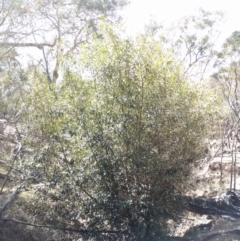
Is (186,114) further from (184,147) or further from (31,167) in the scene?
(31,167)

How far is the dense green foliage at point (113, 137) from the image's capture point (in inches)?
270

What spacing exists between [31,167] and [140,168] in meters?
1.95

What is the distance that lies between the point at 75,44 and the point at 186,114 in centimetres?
717

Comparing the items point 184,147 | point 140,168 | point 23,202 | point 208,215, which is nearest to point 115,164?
point 140,168

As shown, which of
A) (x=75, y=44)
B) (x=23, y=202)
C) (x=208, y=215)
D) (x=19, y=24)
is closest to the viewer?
(x=23, y=202)

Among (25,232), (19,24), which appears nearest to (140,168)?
(25,232)

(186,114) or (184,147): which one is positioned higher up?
(186,114)

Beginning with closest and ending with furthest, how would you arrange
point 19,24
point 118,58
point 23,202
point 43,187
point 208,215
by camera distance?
point 118,58 → point 43,187 → point 23,202 → point 208,215 → point 19,24

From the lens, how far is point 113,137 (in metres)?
6.84

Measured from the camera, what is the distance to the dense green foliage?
6.86m

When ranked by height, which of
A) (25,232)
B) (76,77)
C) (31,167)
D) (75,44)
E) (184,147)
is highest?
(75,44)

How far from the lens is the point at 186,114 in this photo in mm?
7250

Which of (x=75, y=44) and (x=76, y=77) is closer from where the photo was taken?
(x=76, y=77)

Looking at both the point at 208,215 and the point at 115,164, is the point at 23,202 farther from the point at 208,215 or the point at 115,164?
the point at 208,215
